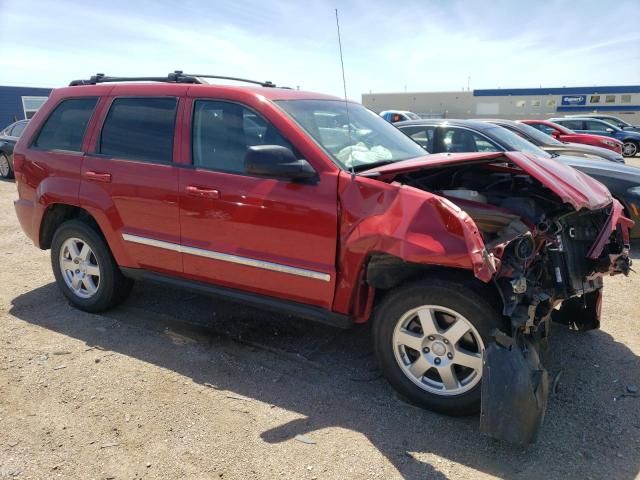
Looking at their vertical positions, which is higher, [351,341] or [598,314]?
[598,314]

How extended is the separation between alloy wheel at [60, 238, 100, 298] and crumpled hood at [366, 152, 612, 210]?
2688 millimetres

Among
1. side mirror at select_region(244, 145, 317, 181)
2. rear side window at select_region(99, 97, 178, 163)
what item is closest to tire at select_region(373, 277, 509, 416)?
side mirror at select_region(244, 145, 317, 181)

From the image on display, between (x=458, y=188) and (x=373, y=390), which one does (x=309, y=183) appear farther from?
(x=373, y=390)

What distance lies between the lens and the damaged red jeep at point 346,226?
281cm

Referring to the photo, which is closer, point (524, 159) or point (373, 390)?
point (524, 159)

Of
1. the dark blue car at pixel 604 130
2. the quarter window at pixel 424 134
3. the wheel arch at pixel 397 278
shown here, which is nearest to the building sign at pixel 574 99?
the dark blue car at pixel 604 130

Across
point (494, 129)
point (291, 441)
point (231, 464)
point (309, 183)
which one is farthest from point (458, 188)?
point (494, 129)

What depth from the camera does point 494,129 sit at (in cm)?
742

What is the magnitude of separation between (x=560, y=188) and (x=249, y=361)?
2.36 meters

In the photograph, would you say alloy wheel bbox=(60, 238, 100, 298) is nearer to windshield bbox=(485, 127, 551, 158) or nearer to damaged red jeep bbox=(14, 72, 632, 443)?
damaged red jeep bbox=(14, 72, 632, 443)

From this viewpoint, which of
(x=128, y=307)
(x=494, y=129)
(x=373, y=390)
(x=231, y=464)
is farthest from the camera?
(x=494, y=129)

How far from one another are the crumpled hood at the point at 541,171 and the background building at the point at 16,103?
27.4 m

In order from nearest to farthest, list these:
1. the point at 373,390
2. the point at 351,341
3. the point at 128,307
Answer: the point at 373,390 < the point at 351,341 < the point at 128,307

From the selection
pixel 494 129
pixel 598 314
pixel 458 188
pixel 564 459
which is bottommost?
pixel 564 459
